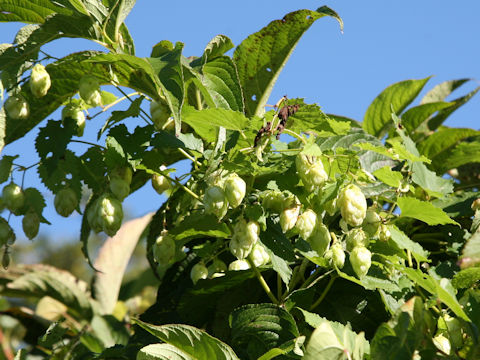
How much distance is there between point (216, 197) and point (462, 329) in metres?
0.59

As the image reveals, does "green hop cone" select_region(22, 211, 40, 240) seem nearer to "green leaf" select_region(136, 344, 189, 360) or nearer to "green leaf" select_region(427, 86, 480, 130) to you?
"green leaf" select_region(136, 344, 189, 360)

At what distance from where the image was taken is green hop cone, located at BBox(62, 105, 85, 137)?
158 centimetres

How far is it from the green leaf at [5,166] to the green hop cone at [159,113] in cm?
40

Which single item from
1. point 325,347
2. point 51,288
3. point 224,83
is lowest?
point 51,288

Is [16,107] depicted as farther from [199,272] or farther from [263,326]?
[263,326]

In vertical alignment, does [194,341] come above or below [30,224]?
below

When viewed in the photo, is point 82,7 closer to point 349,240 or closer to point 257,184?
point 257,184

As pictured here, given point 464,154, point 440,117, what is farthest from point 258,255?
point 440,117

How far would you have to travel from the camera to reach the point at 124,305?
3.17m

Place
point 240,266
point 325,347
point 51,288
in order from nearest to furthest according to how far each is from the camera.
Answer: point 325,347, point 240,266, point 51,288

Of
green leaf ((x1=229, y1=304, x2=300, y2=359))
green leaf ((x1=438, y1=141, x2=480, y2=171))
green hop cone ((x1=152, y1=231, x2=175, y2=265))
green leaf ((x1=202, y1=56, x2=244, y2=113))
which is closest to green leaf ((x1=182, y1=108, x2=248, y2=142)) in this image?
green leaf ((x1=202, y1=56, x2=244, y2=113))

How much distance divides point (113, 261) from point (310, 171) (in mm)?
1929

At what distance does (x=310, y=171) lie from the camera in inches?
51.1

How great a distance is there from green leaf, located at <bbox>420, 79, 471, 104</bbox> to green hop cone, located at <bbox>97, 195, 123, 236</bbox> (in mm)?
1727
